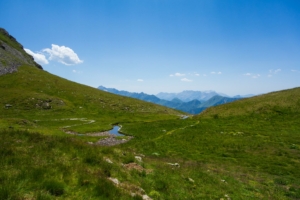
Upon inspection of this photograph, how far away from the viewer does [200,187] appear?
14492 mm

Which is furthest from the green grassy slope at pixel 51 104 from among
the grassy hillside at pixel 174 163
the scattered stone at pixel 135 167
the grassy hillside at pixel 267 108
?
the scattered stone at pixel 135 167

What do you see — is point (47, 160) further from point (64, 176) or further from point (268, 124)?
point (268, 124)

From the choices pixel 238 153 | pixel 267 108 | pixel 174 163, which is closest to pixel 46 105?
pixel 174 163

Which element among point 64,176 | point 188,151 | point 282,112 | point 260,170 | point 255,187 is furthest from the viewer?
point 282,112

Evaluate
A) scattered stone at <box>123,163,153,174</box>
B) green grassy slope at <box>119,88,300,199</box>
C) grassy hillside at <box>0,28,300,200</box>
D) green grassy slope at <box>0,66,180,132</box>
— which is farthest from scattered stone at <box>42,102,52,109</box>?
scattered stone at <box>123,163,153,174</box>

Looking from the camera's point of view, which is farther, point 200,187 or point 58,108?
point 58,108

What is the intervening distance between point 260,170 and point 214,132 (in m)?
19.4

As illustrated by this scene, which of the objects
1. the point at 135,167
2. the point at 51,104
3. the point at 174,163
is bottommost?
the point at 174,163

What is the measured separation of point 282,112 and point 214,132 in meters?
23.2

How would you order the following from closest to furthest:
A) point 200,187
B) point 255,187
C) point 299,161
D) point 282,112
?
point 200,187 < point 255,187 < point 299,161 < point 282,112

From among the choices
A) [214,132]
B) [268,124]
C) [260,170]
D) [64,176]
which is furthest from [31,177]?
[268,124]

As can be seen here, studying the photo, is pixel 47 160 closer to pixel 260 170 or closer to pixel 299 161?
pixel 260 170

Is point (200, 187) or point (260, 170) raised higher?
point (200, 187)

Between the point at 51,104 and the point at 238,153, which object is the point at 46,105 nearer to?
the point at 51,104
